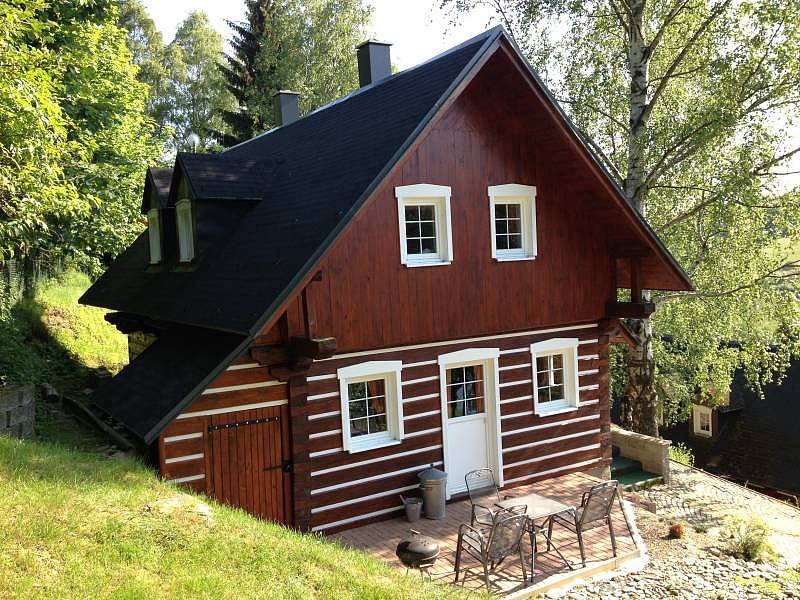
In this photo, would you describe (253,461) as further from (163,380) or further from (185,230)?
(185,230)

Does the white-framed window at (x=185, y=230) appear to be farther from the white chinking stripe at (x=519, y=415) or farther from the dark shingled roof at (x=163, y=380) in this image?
the white chinking stripe at (x=519, y=415)

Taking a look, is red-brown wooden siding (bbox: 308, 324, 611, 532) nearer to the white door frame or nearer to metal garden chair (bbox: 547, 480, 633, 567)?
the white door frame

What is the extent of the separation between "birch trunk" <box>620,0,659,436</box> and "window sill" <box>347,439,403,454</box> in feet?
22.9

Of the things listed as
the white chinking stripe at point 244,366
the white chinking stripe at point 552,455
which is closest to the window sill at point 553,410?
the white chinking stripe at point 552,455

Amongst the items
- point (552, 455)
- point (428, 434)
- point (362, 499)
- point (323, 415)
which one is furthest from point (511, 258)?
point (362, 499)

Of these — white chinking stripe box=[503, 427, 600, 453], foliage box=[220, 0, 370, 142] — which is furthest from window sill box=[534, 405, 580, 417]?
foliage box=[220, 0, 370, 142]

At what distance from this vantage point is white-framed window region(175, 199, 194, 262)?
12453 millimetres

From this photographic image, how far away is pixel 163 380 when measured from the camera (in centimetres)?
1004

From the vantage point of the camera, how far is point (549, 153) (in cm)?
1219

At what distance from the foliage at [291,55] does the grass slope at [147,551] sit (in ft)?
85.8

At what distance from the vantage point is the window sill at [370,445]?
1048 centimetres

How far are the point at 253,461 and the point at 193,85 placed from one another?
35.1m

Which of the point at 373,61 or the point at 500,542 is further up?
the point at 373,61

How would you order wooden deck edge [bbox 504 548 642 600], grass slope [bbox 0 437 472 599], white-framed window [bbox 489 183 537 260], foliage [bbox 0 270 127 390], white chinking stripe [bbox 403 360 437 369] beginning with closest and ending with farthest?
grass slope [bbox 0 437 472 599] → wooden deck edge [bbox 504 548 642 600] → white chinking stripe [bbox 403 360 437 369] → white-framed window [bbox 489 183 537 260] → foliage [bbox 0 270 127 390]
